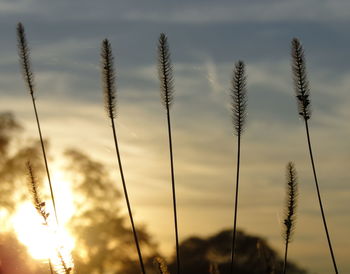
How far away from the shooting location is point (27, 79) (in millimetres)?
10047

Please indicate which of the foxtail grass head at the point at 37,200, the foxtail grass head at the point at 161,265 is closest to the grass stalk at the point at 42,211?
the foxtail grass head at the point at 37,200

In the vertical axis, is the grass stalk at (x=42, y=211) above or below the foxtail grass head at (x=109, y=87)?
below

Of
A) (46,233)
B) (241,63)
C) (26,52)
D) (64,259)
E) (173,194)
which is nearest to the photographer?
(64,259)

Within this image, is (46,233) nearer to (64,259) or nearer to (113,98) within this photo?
(64,259)

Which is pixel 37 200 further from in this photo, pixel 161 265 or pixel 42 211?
pixel 161 265

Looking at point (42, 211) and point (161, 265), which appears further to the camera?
point (161, 265)

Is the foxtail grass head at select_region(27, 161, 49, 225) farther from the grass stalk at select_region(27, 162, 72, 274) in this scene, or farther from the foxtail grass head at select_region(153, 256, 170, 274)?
the foxtail grass head at select_region(153, 256, 170, 274)

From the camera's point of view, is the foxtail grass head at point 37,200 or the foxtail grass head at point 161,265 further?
the foxtail grass head at point 161,265

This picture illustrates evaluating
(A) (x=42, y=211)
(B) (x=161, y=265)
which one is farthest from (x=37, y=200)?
(B) (x=161, y=265)

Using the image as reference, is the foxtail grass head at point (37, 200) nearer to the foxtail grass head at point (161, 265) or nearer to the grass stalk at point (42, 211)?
the grass stalk at point (42, 211)

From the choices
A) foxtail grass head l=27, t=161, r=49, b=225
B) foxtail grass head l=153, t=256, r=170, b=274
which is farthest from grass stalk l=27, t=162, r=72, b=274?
foxtail grass head l=153, t=256, r=170, b=274

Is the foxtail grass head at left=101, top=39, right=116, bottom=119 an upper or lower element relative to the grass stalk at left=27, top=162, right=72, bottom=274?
upper

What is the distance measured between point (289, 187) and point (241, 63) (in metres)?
2.70

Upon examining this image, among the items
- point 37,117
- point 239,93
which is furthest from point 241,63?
point 37,117
